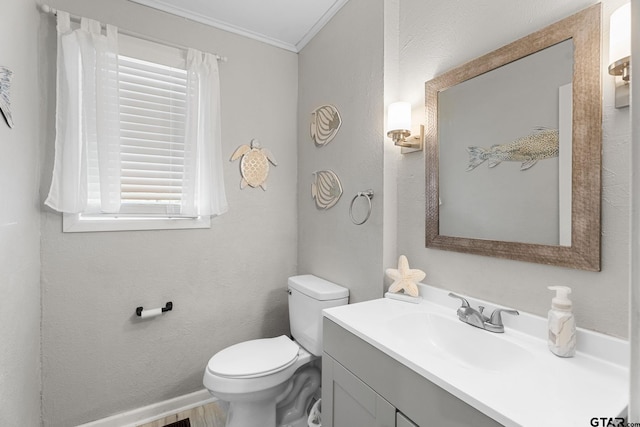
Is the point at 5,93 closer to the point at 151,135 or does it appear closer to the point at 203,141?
the point at 151,135

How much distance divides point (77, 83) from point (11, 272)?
98 cm

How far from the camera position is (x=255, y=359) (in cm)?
156

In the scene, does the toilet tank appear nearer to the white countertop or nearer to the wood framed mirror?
the white countertop

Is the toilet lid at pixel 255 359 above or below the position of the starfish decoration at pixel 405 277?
below

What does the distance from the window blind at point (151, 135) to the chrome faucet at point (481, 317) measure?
5.32 feet

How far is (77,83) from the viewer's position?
1.53 m

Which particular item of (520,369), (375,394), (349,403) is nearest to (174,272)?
(349,403)

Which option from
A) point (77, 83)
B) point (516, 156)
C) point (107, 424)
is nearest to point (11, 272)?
point (77, 83)

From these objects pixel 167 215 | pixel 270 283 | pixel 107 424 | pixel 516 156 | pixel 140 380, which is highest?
pixel 516 156

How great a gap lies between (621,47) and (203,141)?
1.85 metres

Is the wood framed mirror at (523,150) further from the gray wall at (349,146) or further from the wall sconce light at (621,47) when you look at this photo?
the gray wall at (349,146)

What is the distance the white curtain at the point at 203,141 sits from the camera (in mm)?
1820

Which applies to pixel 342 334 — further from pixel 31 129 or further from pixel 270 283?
pixel 31 129

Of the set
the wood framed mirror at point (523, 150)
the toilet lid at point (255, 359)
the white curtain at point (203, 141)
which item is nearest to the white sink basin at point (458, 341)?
the wood framed mirror at point (523, 150)
